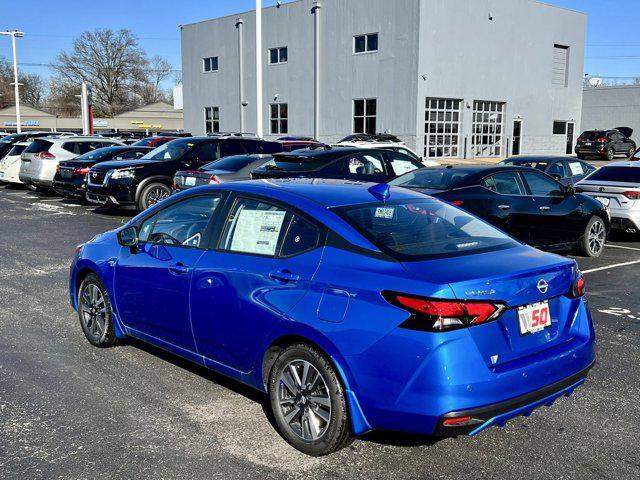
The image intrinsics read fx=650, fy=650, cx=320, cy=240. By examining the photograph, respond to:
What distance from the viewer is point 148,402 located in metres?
4.57

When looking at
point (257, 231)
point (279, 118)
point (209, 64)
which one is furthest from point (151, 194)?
point (209, 64)

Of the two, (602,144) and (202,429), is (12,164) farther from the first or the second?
(602,144)

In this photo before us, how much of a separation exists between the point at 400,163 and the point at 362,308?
29.9ft

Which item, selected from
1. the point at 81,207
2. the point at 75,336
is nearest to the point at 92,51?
the point at 81,207

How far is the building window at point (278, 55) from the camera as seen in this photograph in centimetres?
4022

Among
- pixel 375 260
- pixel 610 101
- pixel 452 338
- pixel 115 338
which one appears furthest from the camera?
pixel 610 101

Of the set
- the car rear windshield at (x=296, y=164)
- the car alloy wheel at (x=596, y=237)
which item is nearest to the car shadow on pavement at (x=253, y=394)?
the car rear windshield at (x=296, y=164)

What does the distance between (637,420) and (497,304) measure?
1.70 meters

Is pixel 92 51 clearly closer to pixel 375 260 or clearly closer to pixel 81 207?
pixel 81 207

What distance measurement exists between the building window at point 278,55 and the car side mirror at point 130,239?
3655 cm

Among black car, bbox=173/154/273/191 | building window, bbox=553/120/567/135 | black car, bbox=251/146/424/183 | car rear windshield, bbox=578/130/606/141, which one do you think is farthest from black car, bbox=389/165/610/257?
building window, bbox=553/120/567/135

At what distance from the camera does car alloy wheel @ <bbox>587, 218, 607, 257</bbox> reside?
10079mm

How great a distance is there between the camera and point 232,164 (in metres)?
13.1

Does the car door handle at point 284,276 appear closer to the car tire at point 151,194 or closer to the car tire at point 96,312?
the car tire at point 96,312
